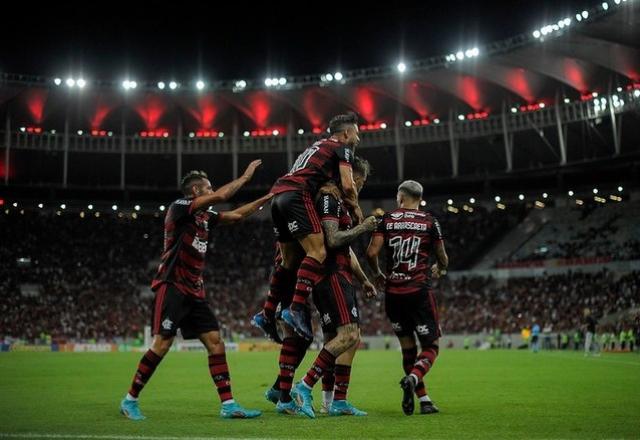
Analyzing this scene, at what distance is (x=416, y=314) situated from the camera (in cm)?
867

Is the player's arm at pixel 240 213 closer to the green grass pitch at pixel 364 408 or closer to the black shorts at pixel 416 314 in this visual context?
the black shorts at pixel 416 314

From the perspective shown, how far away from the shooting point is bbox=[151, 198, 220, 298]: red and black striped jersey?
8.10m

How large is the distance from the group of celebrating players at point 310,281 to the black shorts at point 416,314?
1 cm

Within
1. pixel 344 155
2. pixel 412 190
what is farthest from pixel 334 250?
pixel 412 190

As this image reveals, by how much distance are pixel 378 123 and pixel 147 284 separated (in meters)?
20.9

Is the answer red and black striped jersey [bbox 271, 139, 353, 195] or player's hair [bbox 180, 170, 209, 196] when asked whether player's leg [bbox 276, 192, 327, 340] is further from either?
player's hair [bbox 180, 170, 209, 196]

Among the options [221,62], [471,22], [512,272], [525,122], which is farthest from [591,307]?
[221,62]

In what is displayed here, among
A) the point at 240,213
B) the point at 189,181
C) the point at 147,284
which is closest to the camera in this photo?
the point at 240,213

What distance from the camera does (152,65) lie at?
53125mm

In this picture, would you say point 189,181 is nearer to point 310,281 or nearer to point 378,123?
point 310,281

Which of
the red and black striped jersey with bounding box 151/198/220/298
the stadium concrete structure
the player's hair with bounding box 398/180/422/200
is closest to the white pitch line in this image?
the red and black striped jersey with bounding box 151/198/220/298

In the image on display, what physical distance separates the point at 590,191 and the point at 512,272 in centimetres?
762

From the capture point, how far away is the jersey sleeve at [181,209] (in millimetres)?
8148

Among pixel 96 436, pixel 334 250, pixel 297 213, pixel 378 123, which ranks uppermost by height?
pixel 378 123
